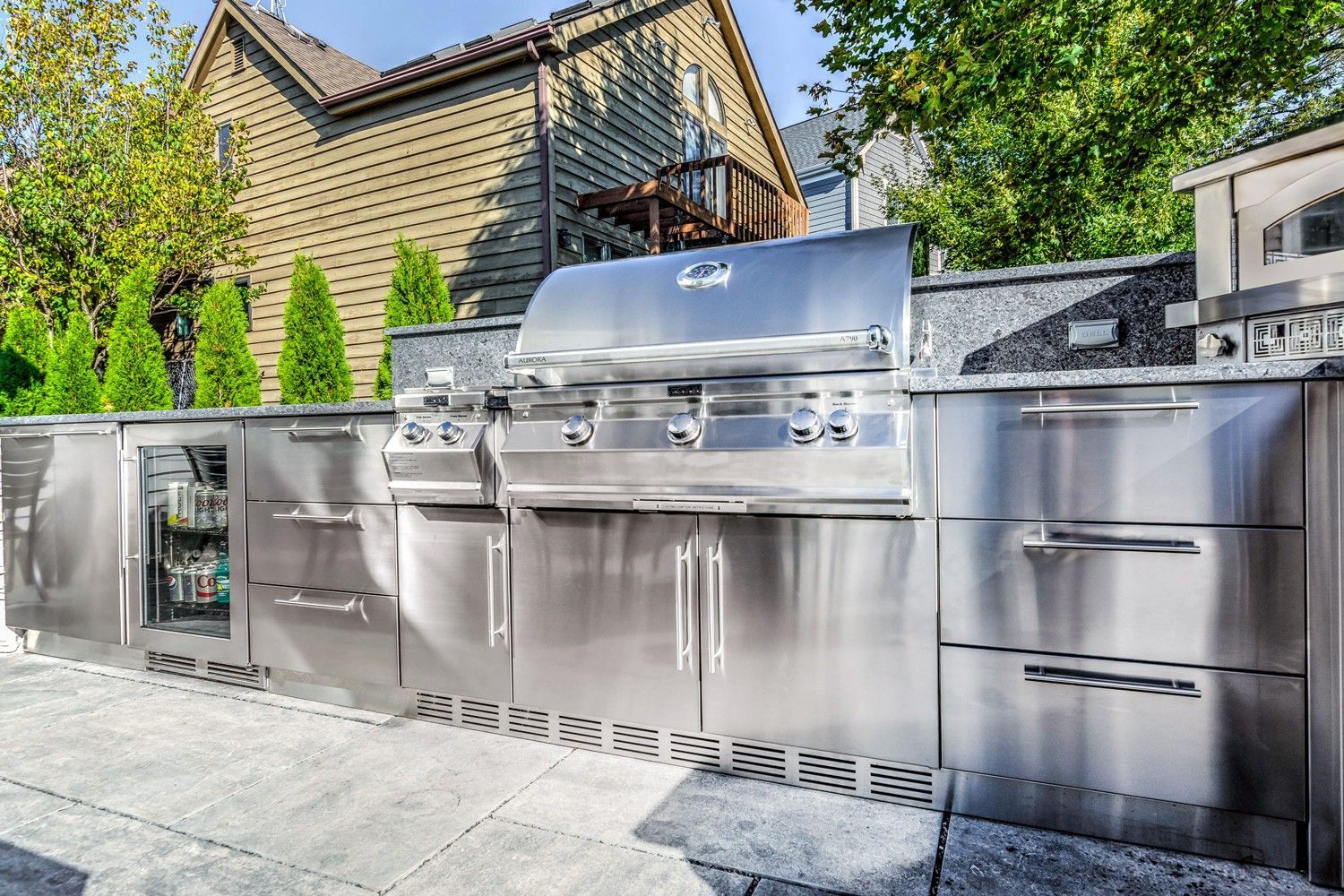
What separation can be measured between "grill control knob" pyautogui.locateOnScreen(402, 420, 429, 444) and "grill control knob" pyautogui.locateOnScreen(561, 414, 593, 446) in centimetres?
54

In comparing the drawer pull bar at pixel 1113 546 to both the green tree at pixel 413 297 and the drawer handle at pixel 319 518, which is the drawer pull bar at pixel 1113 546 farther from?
the green tree at pixel 413 297

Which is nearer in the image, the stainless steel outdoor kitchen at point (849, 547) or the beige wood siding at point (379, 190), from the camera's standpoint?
the stainless steel outdoor kitchen at point (849, 547)

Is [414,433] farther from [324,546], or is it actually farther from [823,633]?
[823,633]

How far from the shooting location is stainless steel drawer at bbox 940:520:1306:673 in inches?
62.6

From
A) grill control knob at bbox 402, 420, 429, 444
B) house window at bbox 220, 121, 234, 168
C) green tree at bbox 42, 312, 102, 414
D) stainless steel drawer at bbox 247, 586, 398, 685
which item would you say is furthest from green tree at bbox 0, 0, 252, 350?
grill control knob at bbox 402, 420, 429, 444

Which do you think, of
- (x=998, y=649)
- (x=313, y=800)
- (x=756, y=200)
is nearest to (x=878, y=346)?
(x=998, y=649)

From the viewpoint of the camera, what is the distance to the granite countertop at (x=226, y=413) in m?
2.60

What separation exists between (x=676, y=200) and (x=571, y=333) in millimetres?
4908

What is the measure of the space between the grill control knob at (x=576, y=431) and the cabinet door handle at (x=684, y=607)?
0.42 meters

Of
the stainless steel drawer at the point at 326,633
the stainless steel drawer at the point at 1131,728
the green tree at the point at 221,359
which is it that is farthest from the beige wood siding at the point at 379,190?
the stainless steel drawer at the point at 1131,728

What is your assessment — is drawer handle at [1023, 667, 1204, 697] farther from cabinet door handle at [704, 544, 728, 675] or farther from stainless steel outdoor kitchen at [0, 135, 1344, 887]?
cabinet door handle at [704, 544, 728, 675]

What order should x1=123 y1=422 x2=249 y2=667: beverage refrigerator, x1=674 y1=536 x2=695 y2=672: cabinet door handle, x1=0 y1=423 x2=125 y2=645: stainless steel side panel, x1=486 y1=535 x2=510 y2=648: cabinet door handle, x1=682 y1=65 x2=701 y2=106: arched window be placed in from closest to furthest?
1. x1=674 y1=536 x2=695 y2=672: cabinet door handle
2. x1=486 y1=535 x2=510 y2=648: cabinet door handle
3. x1=123 y1=422 x2=249 y2=667: beverage refrigerator
4. x1=0 y1=423 x2=125 y2=645: stainless steel side panel
5. x1=682 y1=65 x2=701 y2=106: arched window

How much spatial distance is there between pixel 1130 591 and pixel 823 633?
725mm

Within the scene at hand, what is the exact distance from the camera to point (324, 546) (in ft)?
8.89
